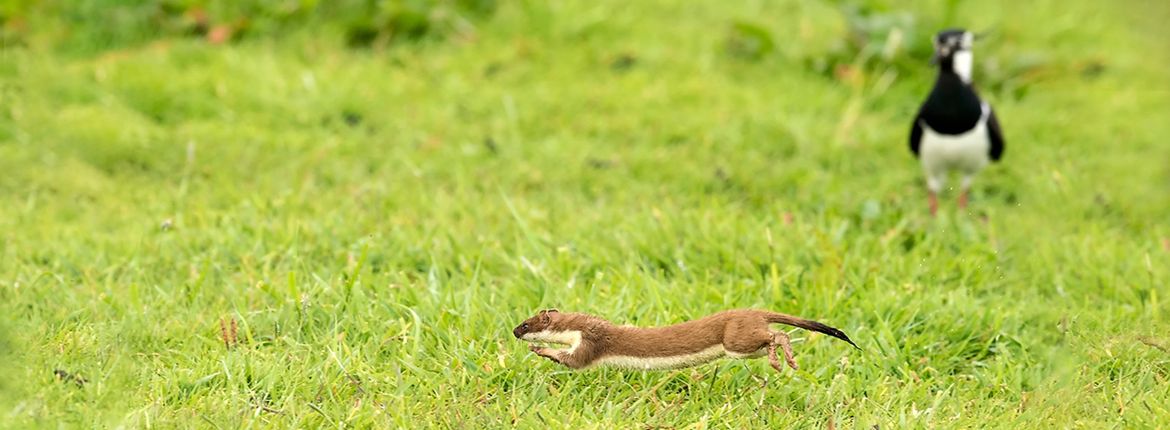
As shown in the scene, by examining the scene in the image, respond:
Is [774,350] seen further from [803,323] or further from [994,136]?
[994,136]

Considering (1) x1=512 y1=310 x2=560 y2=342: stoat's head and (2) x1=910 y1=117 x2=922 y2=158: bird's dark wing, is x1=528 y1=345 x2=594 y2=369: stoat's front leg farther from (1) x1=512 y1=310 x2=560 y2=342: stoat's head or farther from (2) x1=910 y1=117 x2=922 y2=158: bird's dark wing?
(2) x1=910 y1=117 x2=922 y2=158: bird's dark wing

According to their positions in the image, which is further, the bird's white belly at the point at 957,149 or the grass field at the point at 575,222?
the bird's white belly at the point at 957,149

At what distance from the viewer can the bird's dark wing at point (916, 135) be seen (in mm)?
5762

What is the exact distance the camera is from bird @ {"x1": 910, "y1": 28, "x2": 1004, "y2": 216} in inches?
220

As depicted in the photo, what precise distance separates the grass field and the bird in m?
0.24

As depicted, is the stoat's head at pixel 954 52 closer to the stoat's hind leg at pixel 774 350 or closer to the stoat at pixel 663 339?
the stoat at pixel 663 339

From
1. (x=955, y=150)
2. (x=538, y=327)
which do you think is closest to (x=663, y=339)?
(x=538, y=327)

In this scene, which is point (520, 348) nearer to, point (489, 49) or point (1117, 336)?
point (1117, 336)

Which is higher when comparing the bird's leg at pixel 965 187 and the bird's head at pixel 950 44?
the bird's head at pixel 950 44

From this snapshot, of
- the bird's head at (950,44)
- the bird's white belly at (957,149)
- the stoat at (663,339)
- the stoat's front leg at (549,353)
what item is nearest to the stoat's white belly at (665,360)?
the stoat at (663,339)

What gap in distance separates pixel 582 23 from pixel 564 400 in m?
4.37

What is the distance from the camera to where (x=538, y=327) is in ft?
11.4

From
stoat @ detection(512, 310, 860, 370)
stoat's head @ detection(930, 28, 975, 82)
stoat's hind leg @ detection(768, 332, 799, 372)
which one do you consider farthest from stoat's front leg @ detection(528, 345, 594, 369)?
stoat's head @ detection(930, 28, 975, 82)

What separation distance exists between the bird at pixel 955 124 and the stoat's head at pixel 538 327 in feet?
8.72
